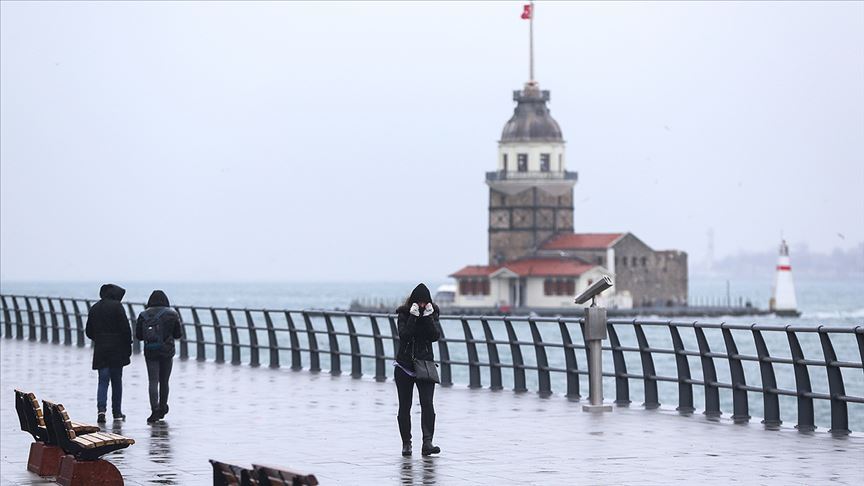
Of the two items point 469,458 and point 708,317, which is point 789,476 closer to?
point 469,458

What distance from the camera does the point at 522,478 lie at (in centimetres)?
1455

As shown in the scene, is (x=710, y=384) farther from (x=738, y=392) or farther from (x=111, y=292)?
(x=111, y=292)

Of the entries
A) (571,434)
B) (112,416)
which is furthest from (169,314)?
(571,434)

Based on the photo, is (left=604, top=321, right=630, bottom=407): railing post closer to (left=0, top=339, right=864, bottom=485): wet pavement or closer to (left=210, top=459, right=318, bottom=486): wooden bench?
(left=0, top=339, right=864, bottom=485): wet pavement

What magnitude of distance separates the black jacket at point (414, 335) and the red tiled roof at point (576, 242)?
15266cm

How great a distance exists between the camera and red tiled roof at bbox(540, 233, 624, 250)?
169250 mm

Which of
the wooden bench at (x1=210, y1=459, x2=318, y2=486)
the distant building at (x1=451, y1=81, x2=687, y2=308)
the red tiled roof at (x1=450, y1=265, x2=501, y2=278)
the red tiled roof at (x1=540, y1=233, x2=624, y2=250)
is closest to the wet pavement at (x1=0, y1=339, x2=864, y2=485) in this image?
the wooden bench at (x1=210, y1=459, x2=318, y2=486)

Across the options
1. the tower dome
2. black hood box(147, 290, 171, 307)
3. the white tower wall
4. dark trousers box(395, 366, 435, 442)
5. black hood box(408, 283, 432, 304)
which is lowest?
dark trousers box(395, 366, 435, 442)

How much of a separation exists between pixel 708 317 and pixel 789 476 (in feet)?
575

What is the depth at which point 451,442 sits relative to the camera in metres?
17.8

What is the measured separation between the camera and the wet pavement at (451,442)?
48.8ft

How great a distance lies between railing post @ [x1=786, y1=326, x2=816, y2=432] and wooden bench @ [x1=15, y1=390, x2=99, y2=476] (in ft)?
25.8

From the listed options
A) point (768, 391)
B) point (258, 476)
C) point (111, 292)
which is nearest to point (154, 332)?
point (111, 292)

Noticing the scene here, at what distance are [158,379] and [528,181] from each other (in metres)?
149
